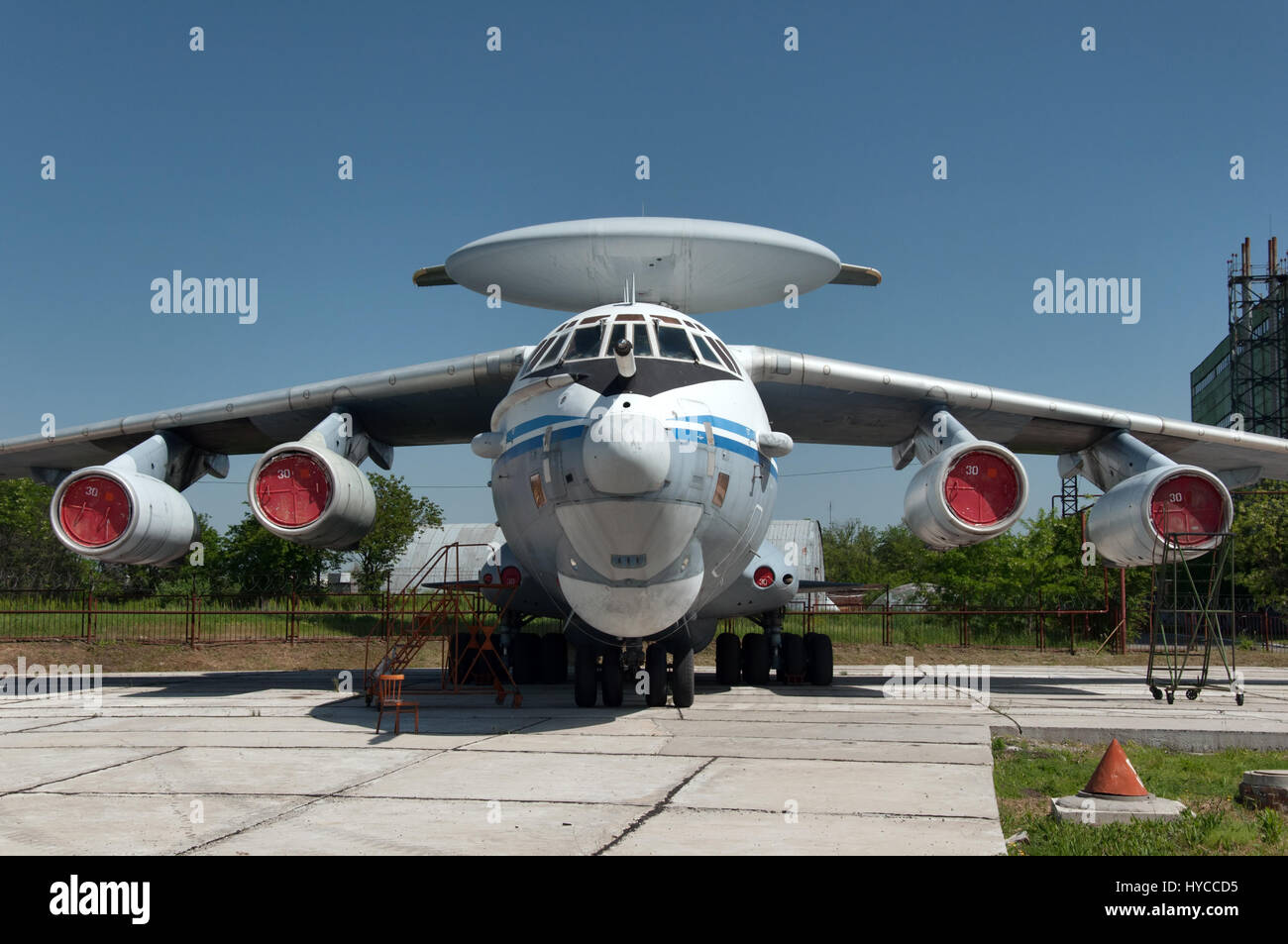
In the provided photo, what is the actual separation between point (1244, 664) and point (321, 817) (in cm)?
2388

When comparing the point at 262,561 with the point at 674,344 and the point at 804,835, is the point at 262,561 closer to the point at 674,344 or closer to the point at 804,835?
the point at 674,344

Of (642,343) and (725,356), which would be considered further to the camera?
(725,356)

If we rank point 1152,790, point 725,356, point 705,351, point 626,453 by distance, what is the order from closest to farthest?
point 1152,790
point 626,453
point 705,351
point 725,356

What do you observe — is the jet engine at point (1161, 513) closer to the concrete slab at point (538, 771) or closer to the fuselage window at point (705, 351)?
the concrete slab at point (538, 771)

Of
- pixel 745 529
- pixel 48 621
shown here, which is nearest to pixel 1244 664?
pixel 745 529

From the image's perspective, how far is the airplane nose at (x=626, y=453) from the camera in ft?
26.9

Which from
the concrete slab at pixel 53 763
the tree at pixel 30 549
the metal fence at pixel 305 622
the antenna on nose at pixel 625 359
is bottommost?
the metal fence at pixel 305 622

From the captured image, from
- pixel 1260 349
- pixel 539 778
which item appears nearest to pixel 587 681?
pixel 539 778

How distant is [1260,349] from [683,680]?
181 feet

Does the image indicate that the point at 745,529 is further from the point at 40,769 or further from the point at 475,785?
the point at 40,769

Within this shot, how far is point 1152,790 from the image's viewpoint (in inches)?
275

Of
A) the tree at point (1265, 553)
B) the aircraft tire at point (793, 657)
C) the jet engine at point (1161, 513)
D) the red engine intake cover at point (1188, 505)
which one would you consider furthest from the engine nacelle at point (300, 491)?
the tree at point (1265, 553)

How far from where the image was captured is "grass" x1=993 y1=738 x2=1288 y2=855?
5207 millimetres

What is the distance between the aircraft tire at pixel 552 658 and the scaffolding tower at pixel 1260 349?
49.0 metres
